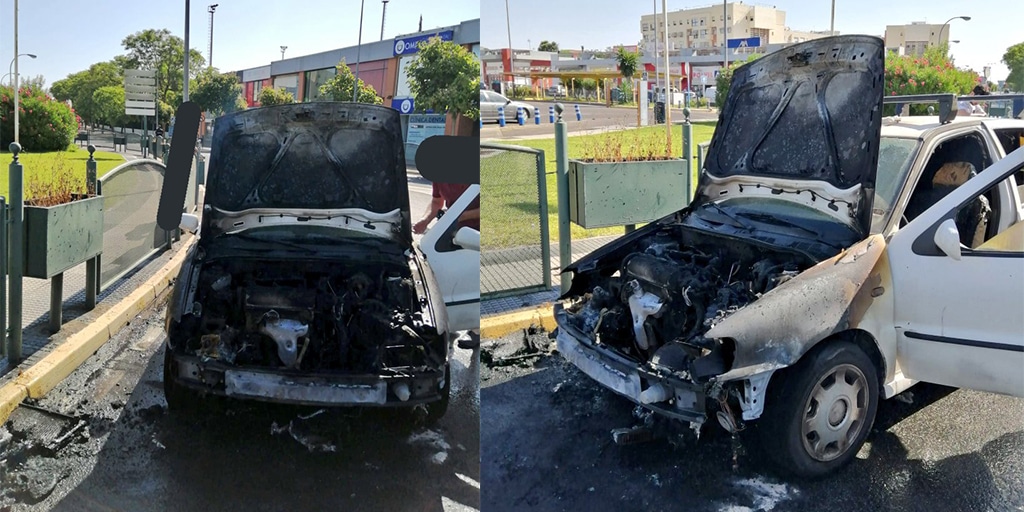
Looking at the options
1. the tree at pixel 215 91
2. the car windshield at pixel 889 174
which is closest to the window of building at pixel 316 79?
the tree at pixel 215 91

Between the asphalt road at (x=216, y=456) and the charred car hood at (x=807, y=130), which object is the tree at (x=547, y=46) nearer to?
the asphalt road at (x=216, y=456)

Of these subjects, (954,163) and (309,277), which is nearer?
(309,277)

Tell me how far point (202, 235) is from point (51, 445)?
0.70 metres

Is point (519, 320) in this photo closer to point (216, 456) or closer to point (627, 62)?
point (627, 62)

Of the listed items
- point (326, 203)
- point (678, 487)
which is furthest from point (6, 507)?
point (678, 487)

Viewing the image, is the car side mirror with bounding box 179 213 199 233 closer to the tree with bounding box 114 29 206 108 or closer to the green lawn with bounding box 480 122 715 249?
the tree with bounding box 114 29 206 108

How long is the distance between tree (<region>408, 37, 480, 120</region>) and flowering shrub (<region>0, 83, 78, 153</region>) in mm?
1079

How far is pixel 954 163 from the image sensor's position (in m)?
3.61

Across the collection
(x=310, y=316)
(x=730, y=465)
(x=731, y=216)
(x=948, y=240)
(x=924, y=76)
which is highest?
(x=924, y=76)

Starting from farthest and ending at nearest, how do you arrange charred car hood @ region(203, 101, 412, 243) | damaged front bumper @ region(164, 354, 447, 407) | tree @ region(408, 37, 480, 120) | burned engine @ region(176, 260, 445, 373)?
burned engine @ region(176, 260, 445, 373) < damaged front bumper @ region(164, 354, 447, 407) < charred car hood @ region(203, 101, 412, 243) < tree @ region(408, 37, 480, 120)

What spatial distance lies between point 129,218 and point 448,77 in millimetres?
1129

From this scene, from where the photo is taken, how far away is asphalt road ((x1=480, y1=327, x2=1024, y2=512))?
8.40ft

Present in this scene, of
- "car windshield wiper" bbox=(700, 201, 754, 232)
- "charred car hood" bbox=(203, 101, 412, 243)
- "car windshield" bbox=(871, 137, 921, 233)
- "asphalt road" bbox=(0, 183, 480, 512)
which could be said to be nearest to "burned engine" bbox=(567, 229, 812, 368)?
"car windshield wiper" bbox=(700, 201, 754, 232)

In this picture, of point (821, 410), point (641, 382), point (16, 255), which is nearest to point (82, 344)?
point (16, 255)
